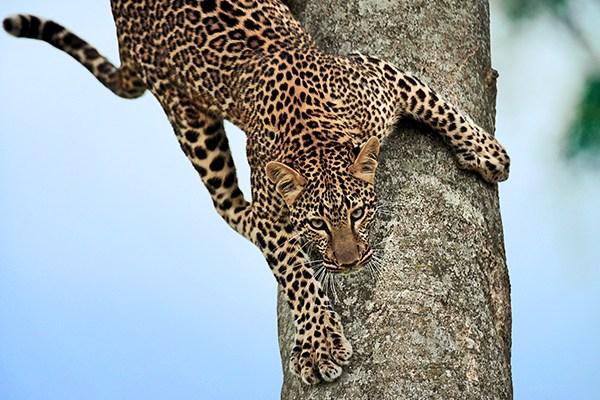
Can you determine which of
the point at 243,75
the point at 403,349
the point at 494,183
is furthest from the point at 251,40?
the point at 403,349

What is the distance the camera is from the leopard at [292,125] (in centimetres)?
856

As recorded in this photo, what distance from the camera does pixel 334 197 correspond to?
335 inches

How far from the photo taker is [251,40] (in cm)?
957

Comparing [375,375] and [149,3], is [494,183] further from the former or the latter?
[149,3]

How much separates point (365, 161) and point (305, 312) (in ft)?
3.25

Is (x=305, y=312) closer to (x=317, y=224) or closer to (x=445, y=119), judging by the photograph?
(x=317, y=224)

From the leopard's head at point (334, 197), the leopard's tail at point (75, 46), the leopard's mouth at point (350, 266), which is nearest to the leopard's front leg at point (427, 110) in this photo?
the leopard's head at point (334, 197)

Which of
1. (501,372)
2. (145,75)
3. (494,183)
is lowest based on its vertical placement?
(145,75)

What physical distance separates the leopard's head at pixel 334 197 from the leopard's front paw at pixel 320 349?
0.35 m

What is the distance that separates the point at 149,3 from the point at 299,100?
1.72m

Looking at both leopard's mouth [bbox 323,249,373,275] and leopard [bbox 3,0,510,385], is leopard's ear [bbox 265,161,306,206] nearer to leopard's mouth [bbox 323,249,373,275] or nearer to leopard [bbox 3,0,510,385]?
leopard [bbox 3,0,510,385]

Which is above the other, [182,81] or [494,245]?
[494,245]

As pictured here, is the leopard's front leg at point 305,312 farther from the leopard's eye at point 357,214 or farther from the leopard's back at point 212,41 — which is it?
the leopard's back at point 212,41

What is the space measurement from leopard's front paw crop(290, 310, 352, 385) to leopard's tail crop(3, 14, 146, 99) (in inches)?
111
